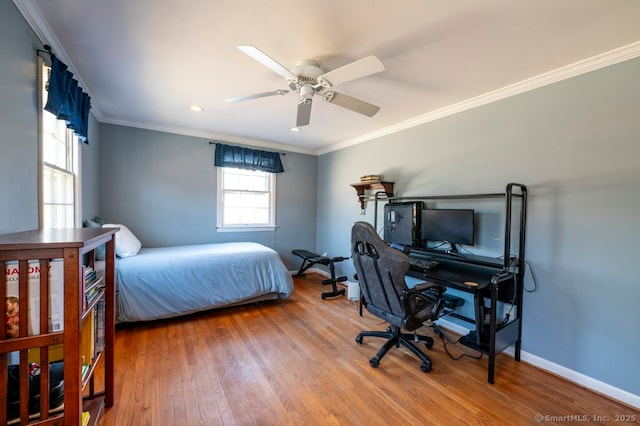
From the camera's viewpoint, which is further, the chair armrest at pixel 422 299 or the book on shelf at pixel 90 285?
the chair armrest at pixel 422 299

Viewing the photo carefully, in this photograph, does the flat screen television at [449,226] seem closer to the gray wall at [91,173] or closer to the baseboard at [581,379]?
the baseboard at [581,379]

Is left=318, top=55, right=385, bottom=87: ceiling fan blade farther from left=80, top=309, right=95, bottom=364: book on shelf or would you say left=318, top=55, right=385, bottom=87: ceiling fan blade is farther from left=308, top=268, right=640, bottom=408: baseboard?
left=308, top=268, right=640, bottom=408: baseboard

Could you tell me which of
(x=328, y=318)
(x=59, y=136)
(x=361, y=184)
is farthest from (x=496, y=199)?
(x=59, y=136)

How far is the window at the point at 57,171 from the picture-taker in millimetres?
1741

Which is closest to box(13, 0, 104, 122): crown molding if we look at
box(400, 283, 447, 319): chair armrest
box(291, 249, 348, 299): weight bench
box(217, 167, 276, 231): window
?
box(217, 167, 276, 231): window

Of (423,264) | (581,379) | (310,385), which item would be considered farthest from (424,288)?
(581,379)

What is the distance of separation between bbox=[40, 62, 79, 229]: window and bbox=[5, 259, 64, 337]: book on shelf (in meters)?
1.01

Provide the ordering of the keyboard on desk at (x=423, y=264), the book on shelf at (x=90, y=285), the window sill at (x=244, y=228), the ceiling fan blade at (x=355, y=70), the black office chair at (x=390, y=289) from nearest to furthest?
the book on shelf at (x=90, y=285) < the ceiling fan blade at (x=355, y=70) < the black office chair at (x=390, y=289) < the keyboard on desk at (x=423, y=264) < the window sill at (x=244, y=228)

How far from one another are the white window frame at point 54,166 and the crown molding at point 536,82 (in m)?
3.30

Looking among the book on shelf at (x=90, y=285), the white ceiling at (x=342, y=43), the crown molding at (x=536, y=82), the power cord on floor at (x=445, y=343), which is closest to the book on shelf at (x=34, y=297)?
the book on shelf at (x=90, y=285)

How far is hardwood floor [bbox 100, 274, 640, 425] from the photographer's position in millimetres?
1619

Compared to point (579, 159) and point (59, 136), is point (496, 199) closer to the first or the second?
point (579, 159)

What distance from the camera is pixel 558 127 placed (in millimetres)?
2098

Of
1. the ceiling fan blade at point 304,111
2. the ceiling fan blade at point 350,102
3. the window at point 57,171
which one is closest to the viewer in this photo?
the window at point 57,171
